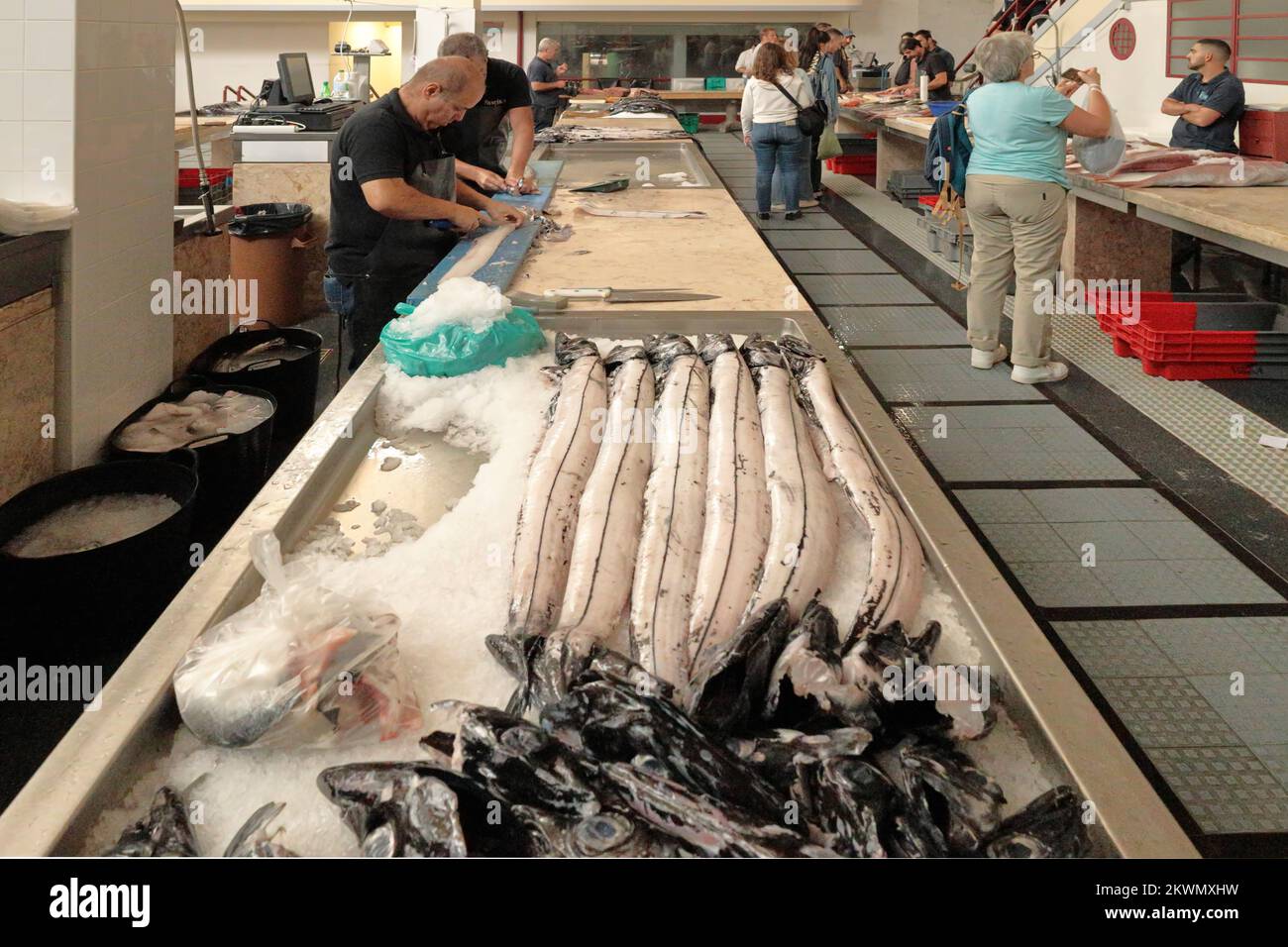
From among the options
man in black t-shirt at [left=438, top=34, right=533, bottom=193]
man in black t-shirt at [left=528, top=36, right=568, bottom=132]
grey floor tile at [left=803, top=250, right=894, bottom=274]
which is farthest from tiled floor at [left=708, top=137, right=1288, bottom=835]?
man in black t-shirt at [left=528, top=36, right=568, bottom=132]

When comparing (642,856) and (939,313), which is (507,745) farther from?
(939,313)

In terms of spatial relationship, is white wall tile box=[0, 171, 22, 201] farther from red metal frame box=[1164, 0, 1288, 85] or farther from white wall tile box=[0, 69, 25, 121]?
red metal frame box=[1164, 0, 1288, 85]

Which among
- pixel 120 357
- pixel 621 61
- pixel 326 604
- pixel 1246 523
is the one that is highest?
pixel 621 61

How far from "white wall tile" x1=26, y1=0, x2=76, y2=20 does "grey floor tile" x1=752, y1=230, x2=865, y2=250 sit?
19.9 ft

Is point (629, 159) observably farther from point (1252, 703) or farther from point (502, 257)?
point (1252, 703)

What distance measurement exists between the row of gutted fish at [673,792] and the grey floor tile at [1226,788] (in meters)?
1.29

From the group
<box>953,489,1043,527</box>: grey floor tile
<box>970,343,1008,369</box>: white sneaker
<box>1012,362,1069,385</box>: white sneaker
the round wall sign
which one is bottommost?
<box>953,489,1043,527</box>: grey floor tile

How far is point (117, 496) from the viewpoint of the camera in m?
3.16

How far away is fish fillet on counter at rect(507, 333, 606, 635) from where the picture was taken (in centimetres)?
174

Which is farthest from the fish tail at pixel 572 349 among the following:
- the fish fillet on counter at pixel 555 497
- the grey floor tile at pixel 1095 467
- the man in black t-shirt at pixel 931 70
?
the man in black t-shirt at pixel 931 70

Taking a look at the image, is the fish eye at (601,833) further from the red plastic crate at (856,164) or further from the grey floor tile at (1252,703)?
the red plastic crate at (856,164)
